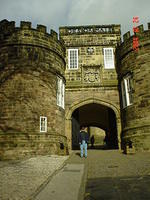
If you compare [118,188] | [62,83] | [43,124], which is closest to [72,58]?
[62,83]

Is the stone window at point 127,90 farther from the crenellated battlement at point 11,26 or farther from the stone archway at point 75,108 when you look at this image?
the crenellated battlement at point 11,26

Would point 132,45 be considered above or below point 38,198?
above

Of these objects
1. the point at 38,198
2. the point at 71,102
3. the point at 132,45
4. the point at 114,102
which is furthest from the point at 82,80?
the point at 38,198

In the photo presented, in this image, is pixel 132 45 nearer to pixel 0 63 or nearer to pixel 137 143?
pixel 137 143

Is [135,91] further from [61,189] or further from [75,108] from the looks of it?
[61,189]

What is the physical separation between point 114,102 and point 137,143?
13.1 feet

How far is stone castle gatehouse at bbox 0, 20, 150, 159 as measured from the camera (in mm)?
11383

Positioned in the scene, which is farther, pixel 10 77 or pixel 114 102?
pixel 114 102

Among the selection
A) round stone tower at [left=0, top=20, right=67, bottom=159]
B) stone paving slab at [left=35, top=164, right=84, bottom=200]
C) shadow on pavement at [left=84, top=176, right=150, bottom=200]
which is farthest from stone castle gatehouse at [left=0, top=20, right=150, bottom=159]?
shadow on pavement at [left=84, top=176, right=150, bottom=200]

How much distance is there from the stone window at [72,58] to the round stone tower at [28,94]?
2702mm

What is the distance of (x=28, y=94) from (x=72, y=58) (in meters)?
6.25

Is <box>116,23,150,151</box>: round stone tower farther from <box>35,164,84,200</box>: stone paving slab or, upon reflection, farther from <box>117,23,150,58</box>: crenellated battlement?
<box>35,164,84,200</box>: stone paving slab

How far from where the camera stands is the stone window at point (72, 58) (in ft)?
53.8

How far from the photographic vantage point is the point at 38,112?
11828mm
